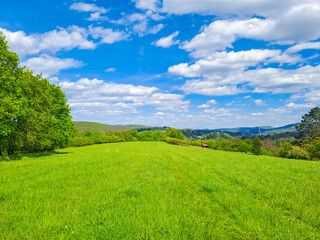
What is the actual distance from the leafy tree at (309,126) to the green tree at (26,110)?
10507 cm

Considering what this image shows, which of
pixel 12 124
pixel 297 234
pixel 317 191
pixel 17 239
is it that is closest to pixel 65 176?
pixel 17 239

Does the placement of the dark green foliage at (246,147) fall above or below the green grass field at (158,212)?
below

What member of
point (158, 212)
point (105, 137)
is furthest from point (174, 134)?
point (158, 212)

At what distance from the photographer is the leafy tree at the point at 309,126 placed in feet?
266

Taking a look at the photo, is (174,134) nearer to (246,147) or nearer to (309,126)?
(246,147)

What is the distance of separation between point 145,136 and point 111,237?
139361 mm

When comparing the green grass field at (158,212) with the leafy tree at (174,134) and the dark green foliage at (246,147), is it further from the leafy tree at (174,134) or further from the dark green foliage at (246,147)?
the leafy tree at (174,134)

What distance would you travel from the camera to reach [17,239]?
12.8ft

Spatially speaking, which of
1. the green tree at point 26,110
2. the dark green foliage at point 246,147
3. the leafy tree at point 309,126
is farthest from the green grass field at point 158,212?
the dark green foliage at point 246,147

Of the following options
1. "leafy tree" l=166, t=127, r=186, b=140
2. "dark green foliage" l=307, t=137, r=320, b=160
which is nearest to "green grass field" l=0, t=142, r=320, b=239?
"dark green foliage" l=307, t=137, r=320, b=160

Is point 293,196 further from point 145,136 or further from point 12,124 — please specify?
Result: point 145,136

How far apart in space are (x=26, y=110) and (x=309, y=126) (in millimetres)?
116258

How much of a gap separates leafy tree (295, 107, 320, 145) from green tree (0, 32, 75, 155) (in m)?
105

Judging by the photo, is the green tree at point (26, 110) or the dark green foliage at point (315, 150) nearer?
the green tree at point (26, 110)
